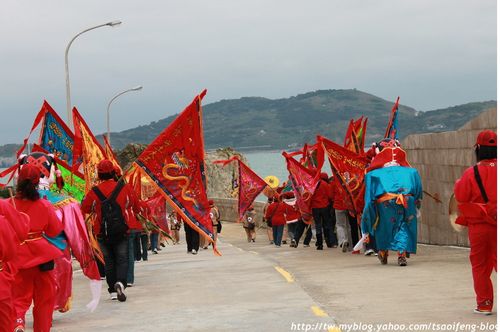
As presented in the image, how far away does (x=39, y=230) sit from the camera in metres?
10.7

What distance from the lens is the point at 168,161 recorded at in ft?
59.8

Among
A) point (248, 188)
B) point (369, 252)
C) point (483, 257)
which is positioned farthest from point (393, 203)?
point (248, 188)

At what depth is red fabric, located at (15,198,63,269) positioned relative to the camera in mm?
10500

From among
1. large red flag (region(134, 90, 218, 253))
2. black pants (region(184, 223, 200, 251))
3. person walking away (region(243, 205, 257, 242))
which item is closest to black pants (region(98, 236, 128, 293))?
large red flag (region(134, 90, 218, 253))

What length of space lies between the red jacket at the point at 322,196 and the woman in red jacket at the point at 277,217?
4.38 metres

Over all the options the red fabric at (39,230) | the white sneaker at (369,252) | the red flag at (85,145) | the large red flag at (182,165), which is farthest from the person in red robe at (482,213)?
the white sneaker at (369,252)

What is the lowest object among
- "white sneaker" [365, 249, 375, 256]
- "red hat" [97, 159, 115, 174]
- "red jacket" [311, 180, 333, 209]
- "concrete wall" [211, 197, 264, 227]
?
"concrete wall" [211, 197, 264, 227]

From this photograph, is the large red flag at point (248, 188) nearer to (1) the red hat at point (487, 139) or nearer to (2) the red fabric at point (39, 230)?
(2) the red fabric at point (39, 230)

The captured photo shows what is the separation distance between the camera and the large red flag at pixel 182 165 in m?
18.2

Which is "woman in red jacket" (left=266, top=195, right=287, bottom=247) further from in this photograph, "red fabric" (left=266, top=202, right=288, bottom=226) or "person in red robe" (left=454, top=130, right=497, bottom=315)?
"person in red robe" (left=454, top=130, right=497, bottom=315)

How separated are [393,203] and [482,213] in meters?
6.39

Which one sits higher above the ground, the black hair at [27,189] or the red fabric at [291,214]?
the black hair at [27,189]

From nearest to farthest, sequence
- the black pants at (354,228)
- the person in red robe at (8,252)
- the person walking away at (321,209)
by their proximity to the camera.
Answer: the person in red robe at (8,252) < the black pants at (354,228) < the person walking away at (321,209)

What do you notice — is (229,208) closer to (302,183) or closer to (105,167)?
(302,183)
